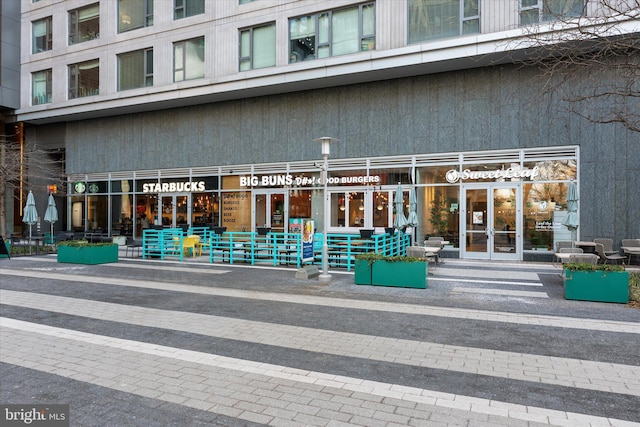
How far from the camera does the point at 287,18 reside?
19406mm

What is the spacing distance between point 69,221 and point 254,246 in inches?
664

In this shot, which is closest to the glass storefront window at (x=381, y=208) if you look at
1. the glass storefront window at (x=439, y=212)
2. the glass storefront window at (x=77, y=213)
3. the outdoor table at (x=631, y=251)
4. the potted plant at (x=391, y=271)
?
the glass storefront window at (x=439, y=212)

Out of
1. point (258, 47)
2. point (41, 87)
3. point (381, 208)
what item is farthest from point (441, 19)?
point (41, 87)

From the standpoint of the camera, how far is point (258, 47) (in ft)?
66.5

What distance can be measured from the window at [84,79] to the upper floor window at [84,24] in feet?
5.14

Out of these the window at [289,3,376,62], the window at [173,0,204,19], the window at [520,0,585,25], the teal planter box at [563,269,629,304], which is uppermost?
the window at [173,0,204,19]

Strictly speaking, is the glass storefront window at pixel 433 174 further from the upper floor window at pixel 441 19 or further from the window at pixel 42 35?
the window at pixel 42 35

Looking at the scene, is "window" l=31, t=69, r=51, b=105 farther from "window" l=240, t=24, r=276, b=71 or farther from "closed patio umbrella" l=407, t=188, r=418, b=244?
"closed patio umbrella" l=407, t=188, r=418, b=244

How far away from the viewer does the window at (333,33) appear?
17.9 meters

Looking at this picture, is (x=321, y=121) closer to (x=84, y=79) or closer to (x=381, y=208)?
(x=381, y=208)

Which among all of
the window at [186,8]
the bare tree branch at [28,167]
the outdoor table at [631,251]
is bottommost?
the outdoor table at [631,251]

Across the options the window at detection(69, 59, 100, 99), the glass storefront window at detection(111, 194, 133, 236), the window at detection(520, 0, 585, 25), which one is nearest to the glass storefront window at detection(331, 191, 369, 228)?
the window at detection(520, 0, 585, 25)

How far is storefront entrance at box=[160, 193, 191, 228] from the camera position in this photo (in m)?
23.1

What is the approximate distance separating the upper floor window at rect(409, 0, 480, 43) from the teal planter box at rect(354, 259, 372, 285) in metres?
10.00
